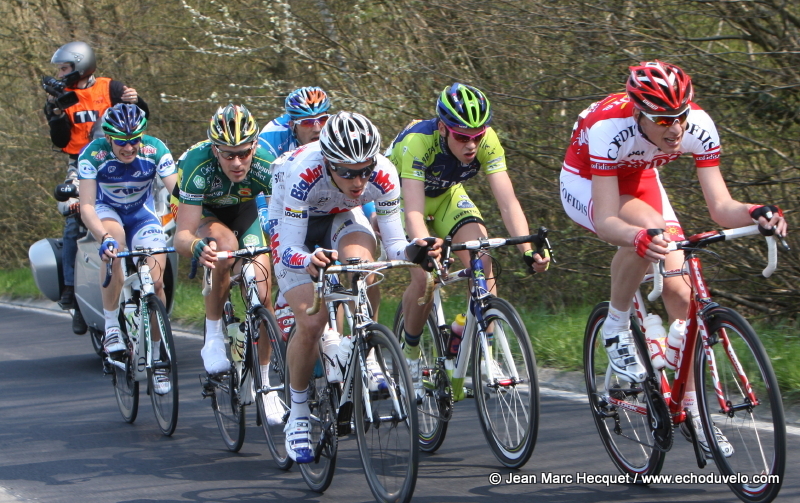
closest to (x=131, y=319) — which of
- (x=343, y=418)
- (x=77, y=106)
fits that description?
(x=343, y=418)

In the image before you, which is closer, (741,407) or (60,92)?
(741,407)

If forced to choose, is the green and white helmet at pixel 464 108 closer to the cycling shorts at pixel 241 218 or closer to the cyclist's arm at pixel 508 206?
the cyclist's arm at pixel 508 206

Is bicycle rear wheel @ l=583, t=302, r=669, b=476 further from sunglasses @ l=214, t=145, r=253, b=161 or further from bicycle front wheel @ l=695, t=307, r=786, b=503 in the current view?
sunglasses @ l=214, t=145, r=253, b=161

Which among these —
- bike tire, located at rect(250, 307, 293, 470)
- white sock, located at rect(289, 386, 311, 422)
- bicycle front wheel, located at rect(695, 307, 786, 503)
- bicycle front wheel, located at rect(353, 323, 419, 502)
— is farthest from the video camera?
bicycle front wheel, located at rect(695, 307, 786, 503)

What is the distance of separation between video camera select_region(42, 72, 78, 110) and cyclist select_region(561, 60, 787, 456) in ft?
21.4

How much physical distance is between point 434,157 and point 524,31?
3.51 metres

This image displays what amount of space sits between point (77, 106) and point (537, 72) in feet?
15.1

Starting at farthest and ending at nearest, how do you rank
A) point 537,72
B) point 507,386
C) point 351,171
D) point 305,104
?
point 537,72 < point 305,104 < point 507,386 < point 351,171

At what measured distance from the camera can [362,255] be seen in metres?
5.22

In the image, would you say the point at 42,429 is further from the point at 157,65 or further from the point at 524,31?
the point at 157,65

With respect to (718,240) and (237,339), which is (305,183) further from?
(718,240)

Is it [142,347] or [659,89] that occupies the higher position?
[659,89]

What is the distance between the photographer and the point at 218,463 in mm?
5816

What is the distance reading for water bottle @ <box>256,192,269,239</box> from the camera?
6.10 m
